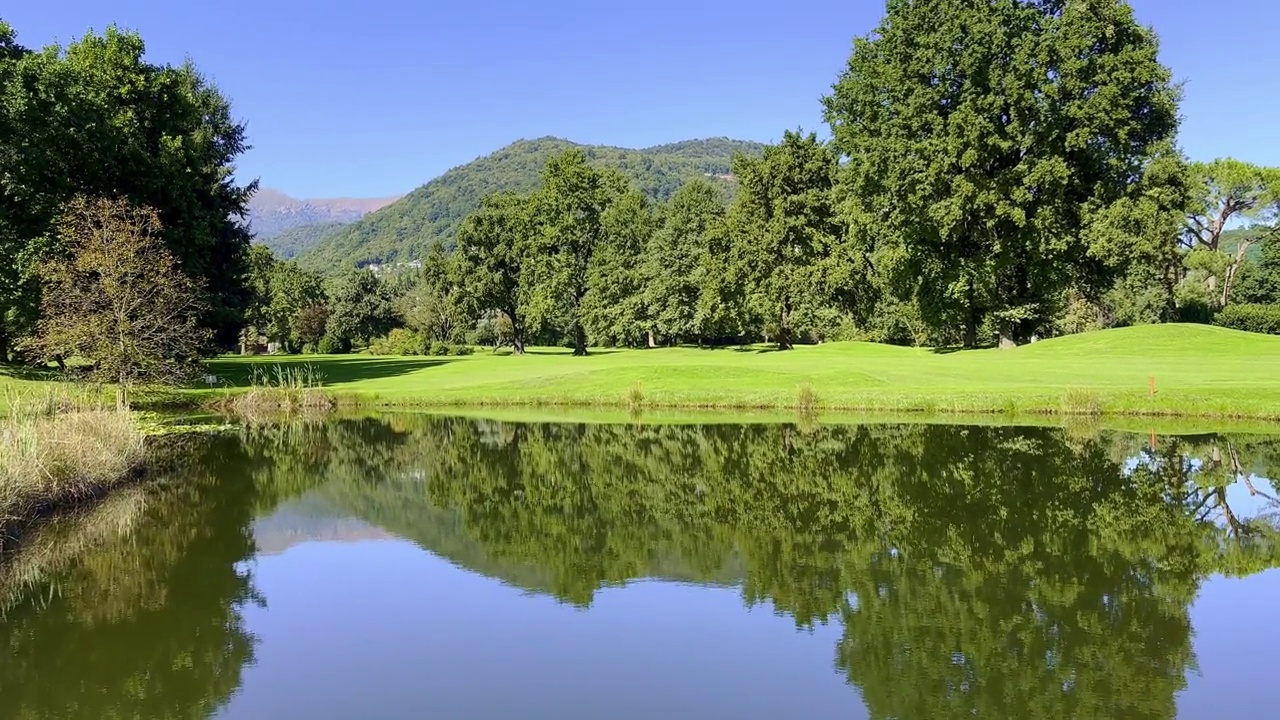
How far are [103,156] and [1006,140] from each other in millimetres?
38380

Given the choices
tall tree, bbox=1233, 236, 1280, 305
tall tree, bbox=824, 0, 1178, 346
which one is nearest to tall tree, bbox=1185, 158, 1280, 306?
tall tree, bbox=1233, 236, 1280, 305

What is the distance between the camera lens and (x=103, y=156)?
33.2 meters

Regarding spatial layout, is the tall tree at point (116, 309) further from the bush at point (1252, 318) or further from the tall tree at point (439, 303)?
the bush at point (1252, 318)

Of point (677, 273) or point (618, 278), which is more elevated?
point (677, 273)

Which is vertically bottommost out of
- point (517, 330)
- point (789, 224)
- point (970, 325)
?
point (970, 325)

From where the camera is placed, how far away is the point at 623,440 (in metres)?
21.6

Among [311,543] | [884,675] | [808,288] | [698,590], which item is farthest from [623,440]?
[808,288]

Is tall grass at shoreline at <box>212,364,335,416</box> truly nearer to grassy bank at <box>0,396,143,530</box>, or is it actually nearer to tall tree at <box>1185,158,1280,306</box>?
grassy bank at <box>0,396,143,530</box>

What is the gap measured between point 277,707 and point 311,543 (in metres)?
5.93

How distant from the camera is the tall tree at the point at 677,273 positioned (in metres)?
66.6

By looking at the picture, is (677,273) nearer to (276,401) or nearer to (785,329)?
(785,329)

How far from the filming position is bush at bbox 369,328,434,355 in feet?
240

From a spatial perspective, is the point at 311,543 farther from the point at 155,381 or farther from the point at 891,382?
the point at 891,382

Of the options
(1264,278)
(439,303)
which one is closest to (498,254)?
(439,303)
